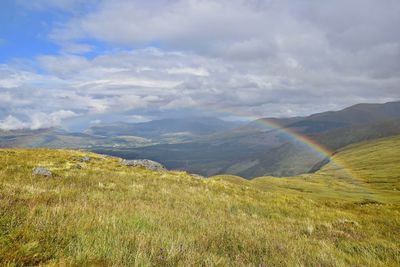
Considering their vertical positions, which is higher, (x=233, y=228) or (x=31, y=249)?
(x=31, y=249)

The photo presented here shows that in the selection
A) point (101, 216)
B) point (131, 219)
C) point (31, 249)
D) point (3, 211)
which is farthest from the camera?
point (131, 219)

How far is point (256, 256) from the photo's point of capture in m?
7.16

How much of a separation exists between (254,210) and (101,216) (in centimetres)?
1025

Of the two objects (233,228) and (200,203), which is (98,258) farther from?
(200,203)

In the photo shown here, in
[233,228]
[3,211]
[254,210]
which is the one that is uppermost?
[3,211]

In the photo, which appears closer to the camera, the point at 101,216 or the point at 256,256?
the point at 256,256

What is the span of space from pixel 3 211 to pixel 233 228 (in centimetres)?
611

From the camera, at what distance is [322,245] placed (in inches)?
352

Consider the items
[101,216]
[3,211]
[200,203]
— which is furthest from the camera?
[200,203]

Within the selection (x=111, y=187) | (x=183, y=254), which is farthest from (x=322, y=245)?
(x=111, y=187)

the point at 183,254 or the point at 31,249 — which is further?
the point at 183,254

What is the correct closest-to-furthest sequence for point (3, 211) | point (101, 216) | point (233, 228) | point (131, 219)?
point (3, 211)
point (101, 216)
point (131, 219)
point (233, 228)

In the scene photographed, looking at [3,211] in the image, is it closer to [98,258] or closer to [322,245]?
[98,258]

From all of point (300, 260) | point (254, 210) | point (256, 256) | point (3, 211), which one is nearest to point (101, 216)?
point (3, 211)
